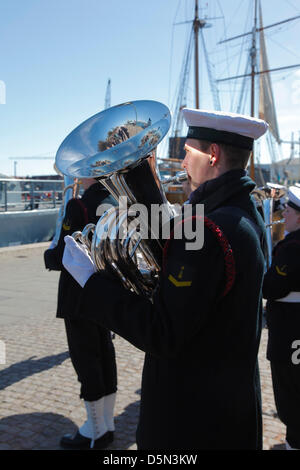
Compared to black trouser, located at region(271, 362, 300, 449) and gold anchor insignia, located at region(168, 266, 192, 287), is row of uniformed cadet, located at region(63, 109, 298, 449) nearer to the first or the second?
gold anchor insignia, located at region(168, 266, 192, 287)

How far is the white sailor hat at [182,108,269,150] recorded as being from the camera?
1585 millimetres

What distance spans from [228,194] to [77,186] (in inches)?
109

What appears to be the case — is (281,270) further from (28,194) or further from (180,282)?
(28,194)

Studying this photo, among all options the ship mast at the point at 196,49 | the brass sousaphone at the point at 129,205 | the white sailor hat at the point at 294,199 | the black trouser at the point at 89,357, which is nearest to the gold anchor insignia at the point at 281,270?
the white sailor hat at the point at 294,199

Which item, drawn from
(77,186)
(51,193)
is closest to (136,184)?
(77,186)

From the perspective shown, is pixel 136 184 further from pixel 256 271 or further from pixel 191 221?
pixel 256 271

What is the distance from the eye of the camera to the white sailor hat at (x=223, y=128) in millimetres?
1585

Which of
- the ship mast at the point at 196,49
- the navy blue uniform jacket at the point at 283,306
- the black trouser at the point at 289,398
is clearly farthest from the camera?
the ship mast at the point at 196,49

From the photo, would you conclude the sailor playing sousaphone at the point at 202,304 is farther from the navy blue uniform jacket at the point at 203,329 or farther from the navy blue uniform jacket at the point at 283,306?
the navy blue uniform jacket at the point at 283,306

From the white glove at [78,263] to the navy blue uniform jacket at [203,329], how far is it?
51 mm

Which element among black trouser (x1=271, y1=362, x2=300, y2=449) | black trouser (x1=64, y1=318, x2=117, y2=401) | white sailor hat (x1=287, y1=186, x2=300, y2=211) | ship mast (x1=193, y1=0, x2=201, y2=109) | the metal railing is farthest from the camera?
ship mast (x1=193, y1=0, x2=201, y2=109)

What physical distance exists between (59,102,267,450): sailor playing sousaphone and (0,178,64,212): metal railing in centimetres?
1317

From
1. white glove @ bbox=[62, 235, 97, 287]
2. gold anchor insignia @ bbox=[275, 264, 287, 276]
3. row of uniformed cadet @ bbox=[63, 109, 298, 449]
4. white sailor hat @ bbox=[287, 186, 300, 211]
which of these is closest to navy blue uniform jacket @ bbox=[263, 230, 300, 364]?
gold anchor insignia @ bbox=[275, 264, 287, 276]

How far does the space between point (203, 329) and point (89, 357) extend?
1.89 m
